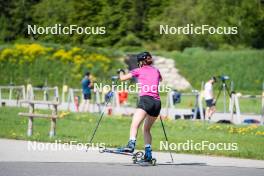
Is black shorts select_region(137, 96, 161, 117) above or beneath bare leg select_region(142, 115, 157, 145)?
above

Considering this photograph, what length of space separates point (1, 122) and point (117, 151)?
10571mm

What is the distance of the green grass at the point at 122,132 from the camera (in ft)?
59.6

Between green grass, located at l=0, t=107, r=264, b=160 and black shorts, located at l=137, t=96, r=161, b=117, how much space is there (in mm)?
3164

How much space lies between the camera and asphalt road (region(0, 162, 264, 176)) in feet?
40.0

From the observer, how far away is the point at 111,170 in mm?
12789

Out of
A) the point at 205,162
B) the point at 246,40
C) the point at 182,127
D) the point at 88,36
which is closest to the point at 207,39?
the point at 246,40

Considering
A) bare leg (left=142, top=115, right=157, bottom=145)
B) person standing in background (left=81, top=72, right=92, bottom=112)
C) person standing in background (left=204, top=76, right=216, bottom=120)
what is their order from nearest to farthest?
1. bare leg (left=142, top=115, right=157, bottom=145)
2. person standing in background (left=204, top=76, right=216, bottom=120)
3. person standing in background (left=81, top=72, right=92, bottom=112)

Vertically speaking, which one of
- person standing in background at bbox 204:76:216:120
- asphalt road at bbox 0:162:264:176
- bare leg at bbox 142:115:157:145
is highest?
person standing in background at bbox 204:76:216:120

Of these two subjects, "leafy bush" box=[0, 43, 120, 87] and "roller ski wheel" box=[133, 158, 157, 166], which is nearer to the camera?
"roller ski wheel" box=[133, 158, 157, 166]

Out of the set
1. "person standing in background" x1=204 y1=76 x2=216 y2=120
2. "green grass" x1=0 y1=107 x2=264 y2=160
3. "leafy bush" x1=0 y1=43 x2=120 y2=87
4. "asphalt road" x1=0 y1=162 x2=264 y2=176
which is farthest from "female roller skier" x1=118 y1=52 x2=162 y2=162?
"leafy bush" x1=0 y1=43 x2=120 y2=87

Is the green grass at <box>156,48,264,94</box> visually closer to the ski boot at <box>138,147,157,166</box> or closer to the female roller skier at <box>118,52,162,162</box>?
the female roller skier at <box>118,52,162,162</box>

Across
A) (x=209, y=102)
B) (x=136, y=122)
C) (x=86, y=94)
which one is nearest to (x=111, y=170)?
(x=136, y=122)

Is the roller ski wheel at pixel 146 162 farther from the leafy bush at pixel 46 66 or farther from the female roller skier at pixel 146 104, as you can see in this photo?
the leafy bush at pixel 46 66

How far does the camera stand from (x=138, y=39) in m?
40.6
